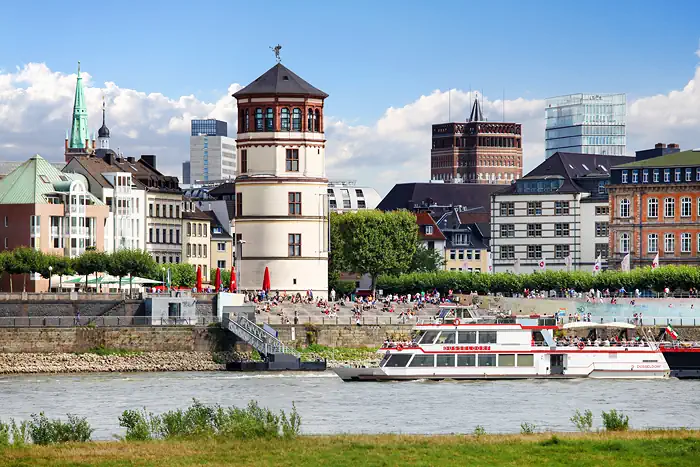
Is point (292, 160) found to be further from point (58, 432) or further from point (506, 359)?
point (58, 432)

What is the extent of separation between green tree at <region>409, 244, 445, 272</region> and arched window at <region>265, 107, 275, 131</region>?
158 feet

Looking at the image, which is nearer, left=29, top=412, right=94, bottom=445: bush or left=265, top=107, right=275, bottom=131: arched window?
left=29, top=412, right=94, bottom=445: bush

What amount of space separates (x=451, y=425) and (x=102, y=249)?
76.4m

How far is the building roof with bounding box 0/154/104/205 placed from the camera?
12519 centimetres

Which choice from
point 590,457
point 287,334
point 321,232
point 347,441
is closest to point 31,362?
point 287,334

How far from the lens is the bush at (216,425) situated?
45406mm

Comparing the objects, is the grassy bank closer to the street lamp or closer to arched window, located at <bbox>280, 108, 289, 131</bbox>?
the street lamp

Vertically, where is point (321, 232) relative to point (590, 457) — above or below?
above

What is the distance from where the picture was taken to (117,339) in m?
94.6

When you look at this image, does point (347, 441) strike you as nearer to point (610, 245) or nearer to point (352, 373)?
point (352, 373)

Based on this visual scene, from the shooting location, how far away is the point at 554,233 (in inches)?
5960

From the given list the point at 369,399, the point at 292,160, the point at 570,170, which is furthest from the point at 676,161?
the point at 369,399

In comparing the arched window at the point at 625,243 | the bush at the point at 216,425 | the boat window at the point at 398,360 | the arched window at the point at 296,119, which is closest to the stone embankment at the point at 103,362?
the boat window at the point at 398,360

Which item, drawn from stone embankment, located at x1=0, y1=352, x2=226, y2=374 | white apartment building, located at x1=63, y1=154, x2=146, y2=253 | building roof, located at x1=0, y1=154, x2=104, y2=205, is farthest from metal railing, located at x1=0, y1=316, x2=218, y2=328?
white apartment building, located at x1=63, y1=154, x2=146, y2=253
